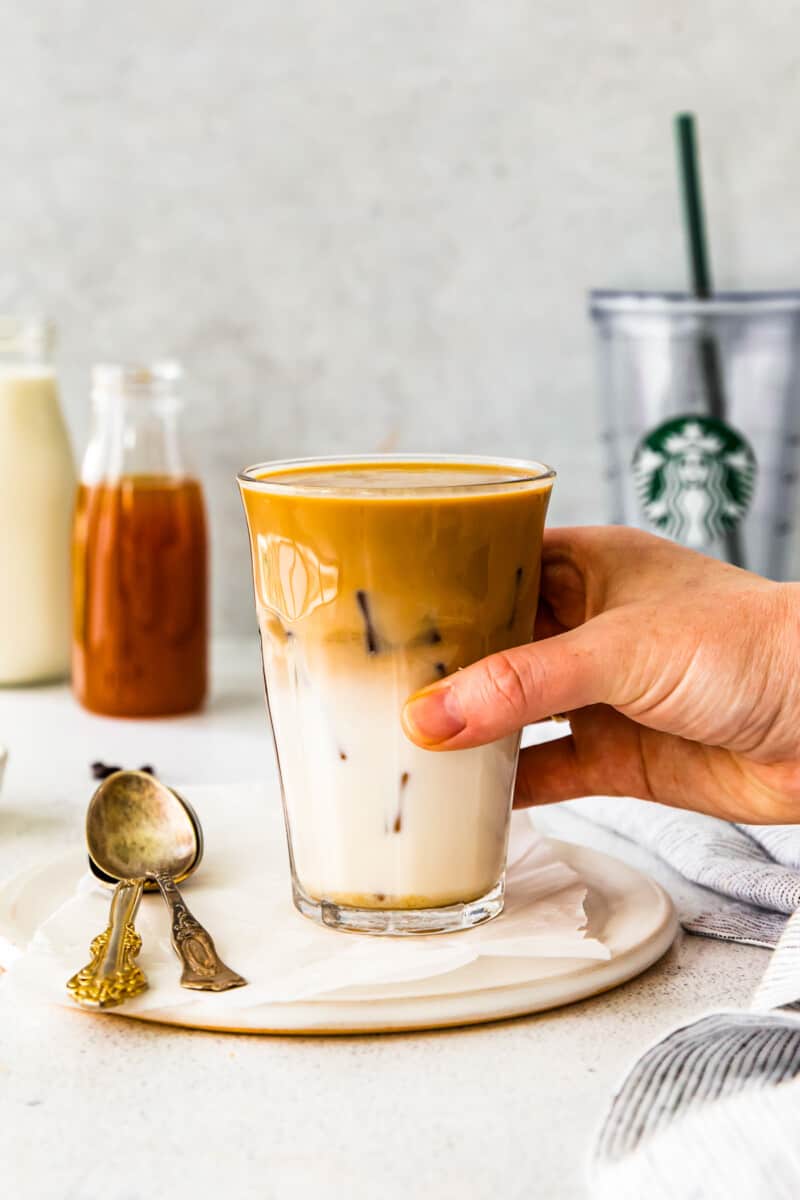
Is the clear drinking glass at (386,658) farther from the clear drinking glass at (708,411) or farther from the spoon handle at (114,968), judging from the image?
the clear drinking glass at (708,411)

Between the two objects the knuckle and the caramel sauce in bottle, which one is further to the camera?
the caramel sauce in bottle

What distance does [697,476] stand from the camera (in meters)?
1.39

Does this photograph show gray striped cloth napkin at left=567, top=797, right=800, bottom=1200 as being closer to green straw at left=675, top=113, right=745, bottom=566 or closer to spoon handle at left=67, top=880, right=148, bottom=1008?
spoon handle at left=67, top=880, right=148, bottom=1008

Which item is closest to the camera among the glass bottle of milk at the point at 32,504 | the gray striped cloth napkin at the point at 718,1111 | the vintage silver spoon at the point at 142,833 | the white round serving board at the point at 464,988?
the gray striped cloth napkin at the point at 718,1111

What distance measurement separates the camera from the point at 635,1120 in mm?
499

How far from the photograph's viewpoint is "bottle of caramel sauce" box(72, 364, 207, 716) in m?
1.27

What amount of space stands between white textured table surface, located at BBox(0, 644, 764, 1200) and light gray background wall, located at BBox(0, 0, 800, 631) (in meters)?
0.93

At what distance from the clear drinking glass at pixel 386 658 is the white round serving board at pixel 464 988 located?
0.05 meters

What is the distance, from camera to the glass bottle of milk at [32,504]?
4.54ft

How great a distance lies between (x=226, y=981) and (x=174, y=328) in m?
1.06

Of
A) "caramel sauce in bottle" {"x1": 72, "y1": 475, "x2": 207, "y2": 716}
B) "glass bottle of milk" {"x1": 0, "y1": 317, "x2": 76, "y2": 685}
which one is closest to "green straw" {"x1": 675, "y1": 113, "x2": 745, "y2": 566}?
"caramel sauce in bottle" {"x1": 72, "y1": 475, "x2": 207, "y2": 716}

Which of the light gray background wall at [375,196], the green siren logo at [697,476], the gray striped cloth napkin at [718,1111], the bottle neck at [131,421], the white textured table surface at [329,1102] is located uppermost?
the light gray background wall at [375,196]

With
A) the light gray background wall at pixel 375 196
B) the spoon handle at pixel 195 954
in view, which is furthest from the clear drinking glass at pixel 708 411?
the spoon handle at pixel 195 954

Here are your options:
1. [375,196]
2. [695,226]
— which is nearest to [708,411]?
[695,226]
